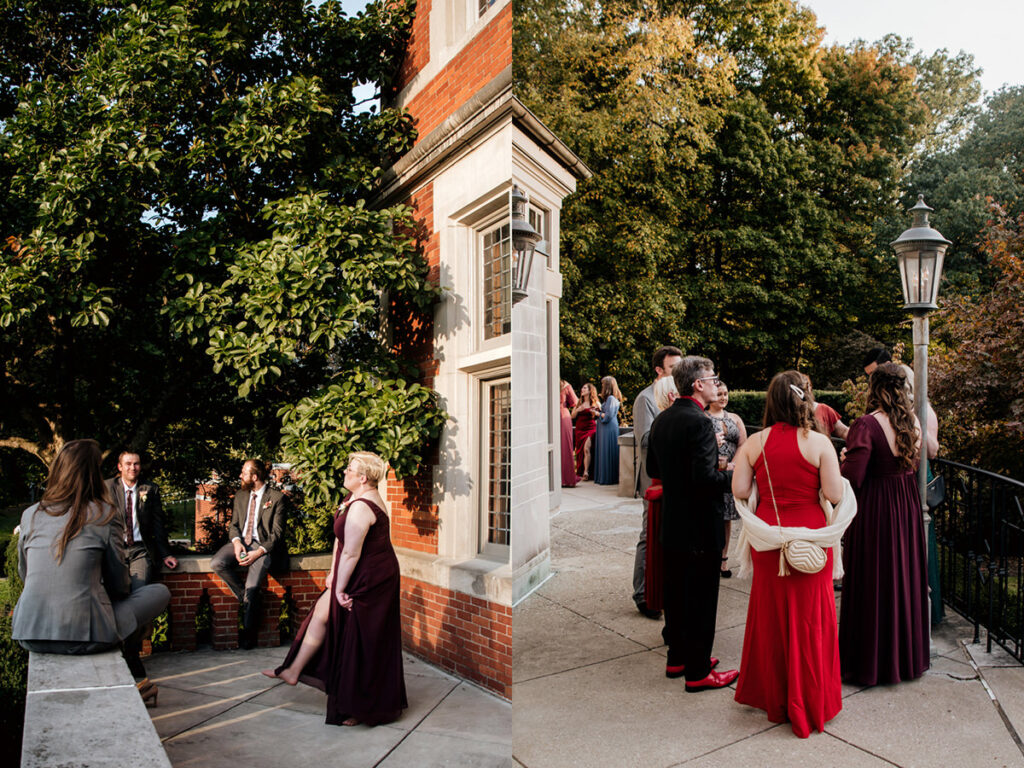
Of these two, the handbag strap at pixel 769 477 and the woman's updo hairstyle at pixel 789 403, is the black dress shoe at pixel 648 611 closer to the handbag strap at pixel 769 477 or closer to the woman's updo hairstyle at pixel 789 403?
the handbag strap at pixel 769 477

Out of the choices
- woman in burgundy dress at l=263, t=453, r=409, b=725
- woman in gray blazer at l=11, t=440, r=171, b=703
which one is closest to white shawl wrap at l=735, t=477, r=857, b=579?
woman in burgundy dress at l=263, t=453, r=409, b=725

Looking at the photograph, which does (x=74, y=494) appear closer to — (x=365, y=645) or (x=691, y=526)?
(x=365, y=645)

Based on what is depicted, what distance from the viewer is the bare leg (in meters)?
2.84

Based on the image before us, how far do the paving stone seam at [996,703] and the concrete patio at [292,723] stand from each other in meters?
1.34

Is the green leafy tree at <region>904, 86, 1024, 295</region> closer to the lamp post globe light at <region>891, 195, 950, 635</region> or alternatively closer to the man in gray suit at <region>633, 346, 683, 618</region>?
the lamp post globe light at <region>891, 195, 950, 635</region>

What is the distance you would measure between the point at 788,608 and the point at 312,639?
6.33 feet

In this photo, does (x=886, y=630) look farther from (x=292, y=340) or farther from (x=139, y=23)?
(x=139, y=23)

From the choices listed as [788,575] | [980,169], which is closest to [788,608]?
[788,575]

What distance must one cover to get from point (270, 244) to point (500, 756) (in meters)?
1.86

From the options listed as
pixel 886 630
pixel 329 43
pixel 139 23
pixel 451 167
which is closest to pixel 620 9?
pixel 451 167

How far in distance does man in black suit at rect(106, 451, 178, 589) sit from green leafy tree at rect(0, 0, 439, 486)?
6.1 inches

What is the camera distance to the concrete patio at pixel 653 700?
5.77 feet

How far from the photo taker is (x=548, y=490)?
1.36 meters

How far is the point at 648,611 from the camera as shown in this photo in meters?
3.38
